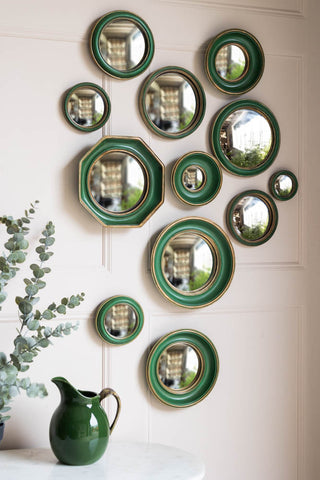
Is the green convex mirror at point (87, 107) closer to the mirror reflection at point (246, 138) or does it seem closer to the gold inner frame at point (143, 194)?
the gold inner frame at point (143, 194)

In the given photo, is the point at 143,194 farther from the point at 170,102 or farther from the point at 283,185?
the point at 283,185

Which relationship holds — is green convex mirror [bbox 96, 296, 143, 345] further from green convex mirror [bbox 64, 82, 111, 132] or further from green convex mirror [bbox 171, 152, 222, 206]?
green convex mirror [bbox 64, 82, 111, 132]

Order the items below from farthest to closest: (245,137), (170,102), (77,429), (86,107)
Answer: (245,137), (170,102), (86,107), (77,429)

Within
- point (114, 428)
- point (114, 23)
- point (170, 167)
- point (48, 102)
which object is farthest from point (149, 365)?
point (114, 23)

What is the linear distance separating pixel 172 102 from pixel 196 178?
0.29 metres

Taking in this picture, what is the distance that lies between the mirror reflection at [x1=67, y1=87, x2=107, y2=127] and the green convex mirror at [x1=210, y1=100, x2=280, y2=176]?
0.43 meters

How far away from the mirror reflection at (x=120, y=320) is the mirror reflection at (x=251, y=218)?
51 cm

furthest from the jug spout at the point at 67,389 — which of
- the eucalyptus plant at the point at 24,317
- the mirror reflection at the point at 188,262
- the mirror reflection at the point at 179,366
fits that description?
the mirror reflection at the point at 188,262

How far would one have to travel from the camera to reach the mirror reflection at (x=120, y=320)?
84.5 inches

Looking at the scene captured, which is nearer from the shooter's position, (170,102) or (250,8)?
(170,102)

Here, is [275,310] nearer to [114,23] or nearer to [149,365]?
[149,365]

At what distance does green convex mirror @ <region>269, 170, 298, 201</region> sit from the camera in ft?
7.73

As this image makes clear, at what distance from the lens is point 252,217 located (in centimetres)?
233

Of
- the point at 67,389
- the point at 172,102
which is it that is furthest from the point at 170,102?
the point at 67,389
